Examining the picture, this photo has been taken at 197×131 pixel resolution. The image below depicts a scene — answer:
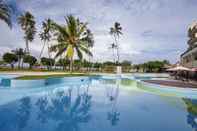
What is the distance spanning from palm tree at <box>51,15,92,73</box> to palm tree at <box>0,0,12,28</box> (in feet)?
20.7

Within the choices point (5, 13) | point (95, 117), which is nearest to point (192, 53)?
point (95, 117)

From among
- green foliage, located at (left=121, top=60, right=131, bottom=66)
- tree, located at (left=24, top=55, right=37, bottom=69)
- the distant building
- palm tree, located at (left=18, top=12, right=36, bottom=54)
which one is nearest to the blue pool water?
the distant building

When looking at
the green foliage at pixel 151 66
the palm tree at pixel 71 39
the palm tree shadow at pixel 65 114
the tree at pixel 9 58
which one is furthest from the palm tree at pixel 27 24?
the palm tree shadow at pixel 65 114

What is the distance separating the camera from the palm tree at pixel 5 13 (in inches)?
706

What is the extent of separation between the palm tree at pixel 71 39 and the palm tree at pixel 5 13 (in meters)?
6.29

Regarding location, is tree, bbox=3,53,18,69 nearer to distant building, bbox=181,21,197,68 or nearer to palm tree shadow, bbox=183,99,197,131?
distant building, bbox=181,21,197,68

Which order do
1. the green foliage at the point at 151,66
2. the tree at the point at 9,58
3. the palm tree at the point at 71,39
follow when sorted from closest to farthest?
1. the palm tree at the point at 71,39
2. the green foliage at the point at 151,66
3. the tree at the point at 9,58

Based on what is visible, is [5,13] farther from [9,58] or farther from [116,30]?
[9,58]

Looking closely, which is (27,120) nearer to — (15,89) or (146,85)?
(15,89)

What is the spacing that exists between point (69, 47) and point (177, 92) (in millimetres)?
14731

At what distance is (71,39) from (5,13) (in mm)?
Answer: 8427

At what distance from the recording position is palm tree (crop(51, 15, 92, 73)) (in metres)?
24.0

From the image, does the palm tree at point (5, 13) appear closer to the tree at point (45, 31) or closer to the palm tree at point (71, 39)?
the palm tree at point (71, 39)

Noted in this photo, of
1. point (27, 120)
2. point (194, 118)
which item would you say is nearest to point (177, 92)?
point (194, 118)
